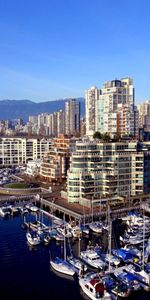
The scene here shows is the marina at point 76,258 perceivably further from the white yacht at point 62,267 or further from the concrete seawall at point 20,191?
the concrete seawall at point 20,191

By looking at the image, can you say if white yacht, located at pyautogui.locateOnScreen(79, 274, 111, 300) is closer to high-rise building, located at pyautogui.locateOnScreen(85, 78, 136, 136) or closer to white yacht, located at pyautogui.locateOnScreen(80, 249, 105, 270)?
white yacht, located at pyautogui.locateOnScreen(80, 249, 105, 270)

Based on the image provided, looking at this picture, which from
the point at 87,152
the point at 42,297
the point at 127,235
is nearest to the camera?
the point at 42,297

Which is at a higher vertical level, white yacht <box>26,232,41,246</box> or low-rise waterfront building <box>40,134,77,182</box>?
low-rise waterfront building <box>40,134,77,182</box>

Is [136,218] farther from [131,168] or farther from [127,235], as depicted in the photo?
[131,168]

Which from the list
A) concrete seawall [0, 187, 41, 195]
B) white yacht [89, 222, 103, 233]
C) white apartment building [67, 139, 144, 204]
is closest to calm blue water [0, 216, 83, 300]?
white yacht [89, 222, 103, 233]

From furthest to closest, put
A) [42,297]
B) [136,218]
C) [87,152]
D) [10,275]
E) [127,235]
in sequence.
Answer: [87,152]
[136,218]
[127,235]
[10,275]
[42,297]

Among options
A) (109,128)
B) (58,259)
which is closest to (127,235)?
(58,259)
